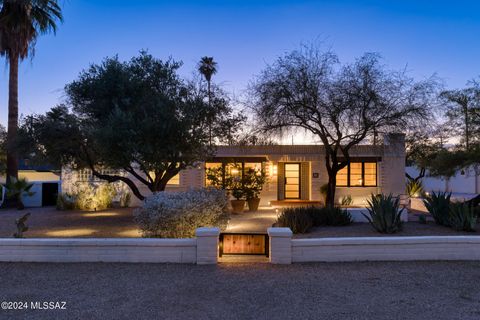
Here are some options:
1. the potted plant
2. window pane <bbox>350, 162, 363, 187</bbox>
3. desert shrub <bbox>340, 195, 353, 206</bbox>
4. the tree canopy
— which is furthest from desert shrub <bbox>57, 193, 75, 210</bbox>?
window pane <bbox>350, 162, 363, 187</bbox>

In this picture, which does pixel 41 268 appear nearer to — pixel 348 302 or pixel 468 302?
pixel 348 302

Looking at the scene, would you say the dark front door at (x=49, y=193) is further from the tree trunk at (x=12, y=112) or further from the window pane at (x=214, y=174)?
the window pane at (x=214, y=174)

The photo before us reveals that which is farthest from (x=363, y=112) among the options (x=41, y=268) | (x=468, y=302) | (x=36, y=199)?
(x=36, y=199)

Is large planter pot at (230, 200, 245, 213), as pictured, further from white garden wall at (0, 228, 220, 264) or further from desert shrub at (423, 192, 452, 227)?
white garden wall at (0, 228, 220, 264)

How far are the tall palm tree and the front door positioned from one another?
1204 cm

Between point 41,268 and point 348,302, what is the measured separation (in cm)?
490

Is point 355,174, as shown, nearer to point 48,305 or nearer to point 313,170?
point 313,170

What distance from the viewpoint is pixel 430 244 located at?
7016 millimetres

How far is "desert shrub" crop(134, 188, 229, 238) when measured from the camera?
27.8 ft

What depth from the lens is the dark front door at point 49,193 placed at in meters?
19.1

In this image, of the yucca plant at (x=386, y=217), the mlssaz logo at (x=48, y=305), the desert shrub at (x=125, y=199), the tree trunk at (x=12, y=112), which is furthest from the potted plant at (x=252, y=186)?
the mlssaz logo at (x=48, y=305)

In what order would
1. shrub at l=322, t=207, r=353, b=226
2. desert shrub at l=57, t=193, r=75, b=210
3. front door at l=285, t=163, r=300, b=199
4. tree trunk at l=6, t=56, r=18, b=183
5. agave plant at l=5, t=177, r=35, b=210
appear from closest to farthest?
1. shrub at l=322, t=207, r=353, b=226
2. agave plant at l=5, t=177, r=35, b=210
3. desert shrub at l=57, t=193, r=75, b=210
4. tree trunk at l=6, t=56, r=18, b=183
5. front door at l=285, t=163, r=300, b=199

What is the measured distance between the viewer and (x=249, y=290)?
17.6 ft

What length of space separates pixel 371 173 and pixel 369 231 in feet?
33.0
